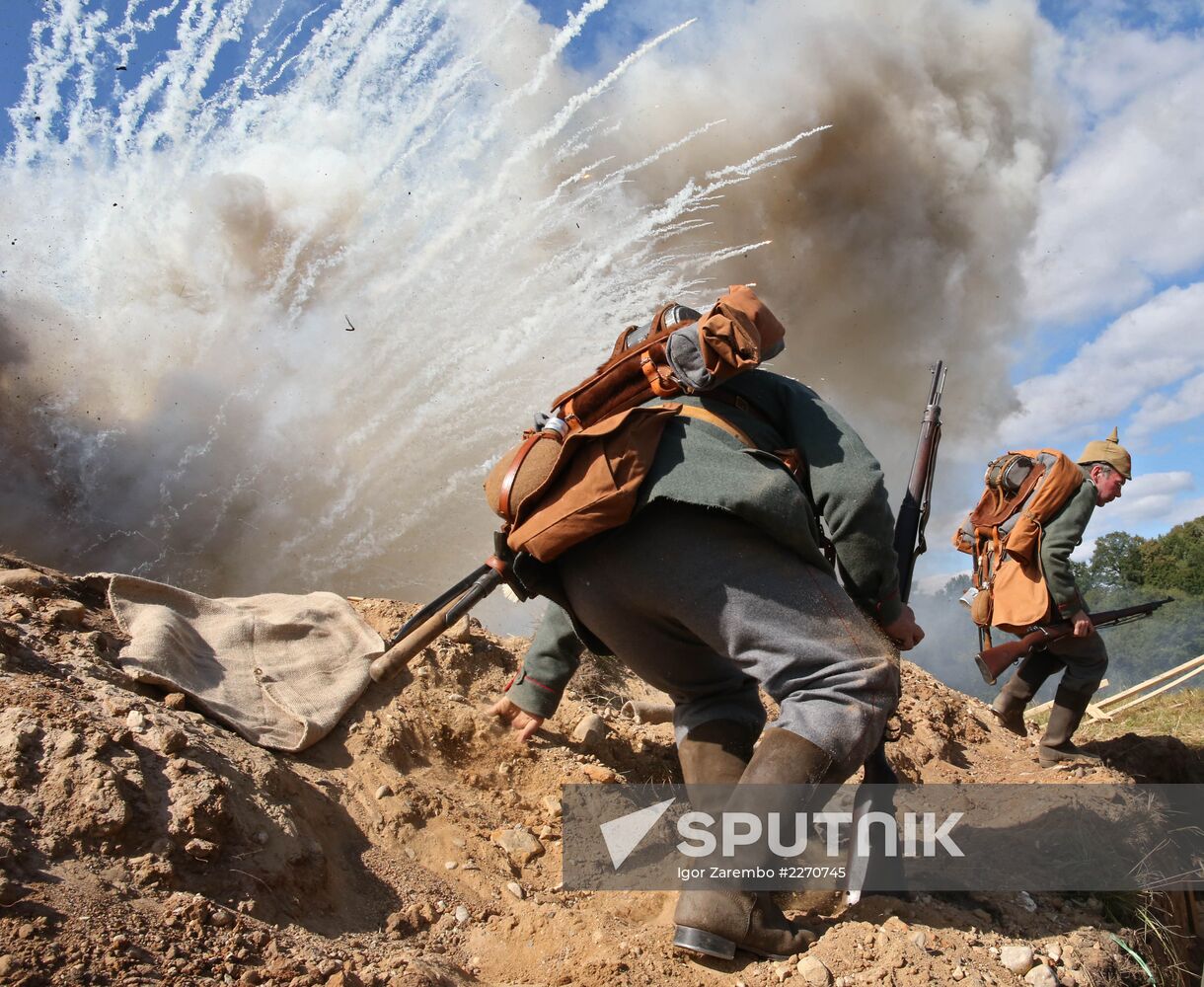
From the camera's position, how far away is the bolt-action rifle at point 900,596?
8.17ft

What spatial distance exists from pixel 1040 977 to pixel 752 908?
2.38 feet

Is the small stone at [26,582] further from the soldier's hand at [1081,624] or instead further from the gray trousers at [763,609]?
the soldier's hand at [1081,624]

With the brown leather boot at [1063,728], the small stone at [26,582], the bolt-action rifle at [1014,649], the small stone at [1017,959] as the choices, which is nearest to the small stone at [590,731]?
the small stone at [1017,959]

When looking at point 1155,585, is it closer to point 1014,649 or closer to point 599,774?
point 1014,649

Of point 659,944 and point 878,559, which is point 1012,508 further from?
point 659,944

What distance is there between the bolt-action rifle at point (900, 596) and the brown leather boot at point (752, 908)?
0.31 m

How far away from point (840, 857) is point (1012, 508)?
2.99 meters

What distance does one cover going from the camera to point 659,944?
217 centimetres

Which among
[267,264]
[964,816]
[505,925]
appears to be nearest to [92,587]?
[505,925]

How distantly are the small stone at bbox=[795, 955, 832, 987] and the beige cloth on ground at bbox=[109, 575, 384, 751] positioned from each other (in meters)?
1.70

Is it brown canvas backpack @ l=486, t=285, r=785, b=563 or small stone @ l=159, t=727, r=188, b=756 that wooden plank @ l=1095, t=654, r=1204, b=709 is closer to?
brown canvas backpack @ l=486, t=285, r=785, b=563

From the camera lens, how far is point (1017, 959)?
219 centimetres

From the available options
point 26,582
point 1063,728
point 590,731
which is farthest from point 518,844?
point 1063,728

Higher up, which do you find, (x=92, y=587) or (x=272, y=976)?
(x=92, y=587)
